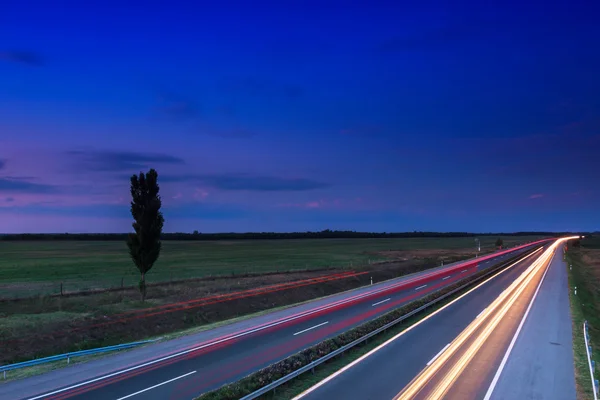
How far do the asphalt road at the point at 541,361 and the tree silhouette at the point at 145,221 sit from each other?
27.6m

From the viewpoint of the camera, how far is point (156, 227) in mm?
35469

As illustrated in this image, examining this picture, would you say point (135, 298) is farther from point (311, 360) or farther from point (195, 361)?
point (311, 360)

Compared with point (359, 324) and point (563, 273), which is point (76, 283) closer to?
point (359, 324)

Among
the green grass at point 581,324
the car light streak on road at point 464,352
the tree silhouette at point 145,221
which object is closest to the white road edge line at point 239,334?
the car light streak on road at point 464,352

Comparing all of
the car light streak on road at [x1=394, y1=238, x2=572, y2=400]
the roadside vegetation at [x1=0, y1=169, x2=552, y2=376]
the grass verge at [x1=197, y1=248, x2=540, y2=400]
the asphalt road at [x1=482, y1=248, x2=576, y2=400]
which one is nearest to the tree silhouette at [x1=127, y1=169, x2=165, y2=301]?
the roadside vegetation at [x1=0, y1=169, x2=552, y2=376]

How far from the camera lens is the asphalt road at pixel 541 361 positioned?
47.5 ft

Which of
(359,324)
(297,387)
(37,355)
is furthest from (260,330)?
(37,355)

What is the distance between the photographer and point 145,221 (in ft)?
115

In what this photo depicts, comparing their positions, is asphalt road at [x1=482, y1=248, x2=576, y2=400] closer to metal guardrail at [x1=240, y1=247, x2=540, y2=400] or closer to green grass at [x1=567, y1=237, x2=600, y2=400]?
green grass at [x1=567, y1=237, x2=600, y2=400]

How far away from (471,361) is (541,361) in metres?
3.17

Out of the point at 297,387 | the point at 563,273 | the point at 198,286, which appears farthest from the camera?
the point at 563,273

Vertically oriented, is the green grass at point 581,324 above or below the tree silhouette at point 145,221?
below

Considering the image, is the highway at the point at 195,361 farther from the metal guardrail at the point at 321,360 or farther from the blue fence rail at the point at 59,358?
the metal guardrail at the point at 321,360

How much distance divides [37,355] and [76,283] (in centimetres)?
2410
